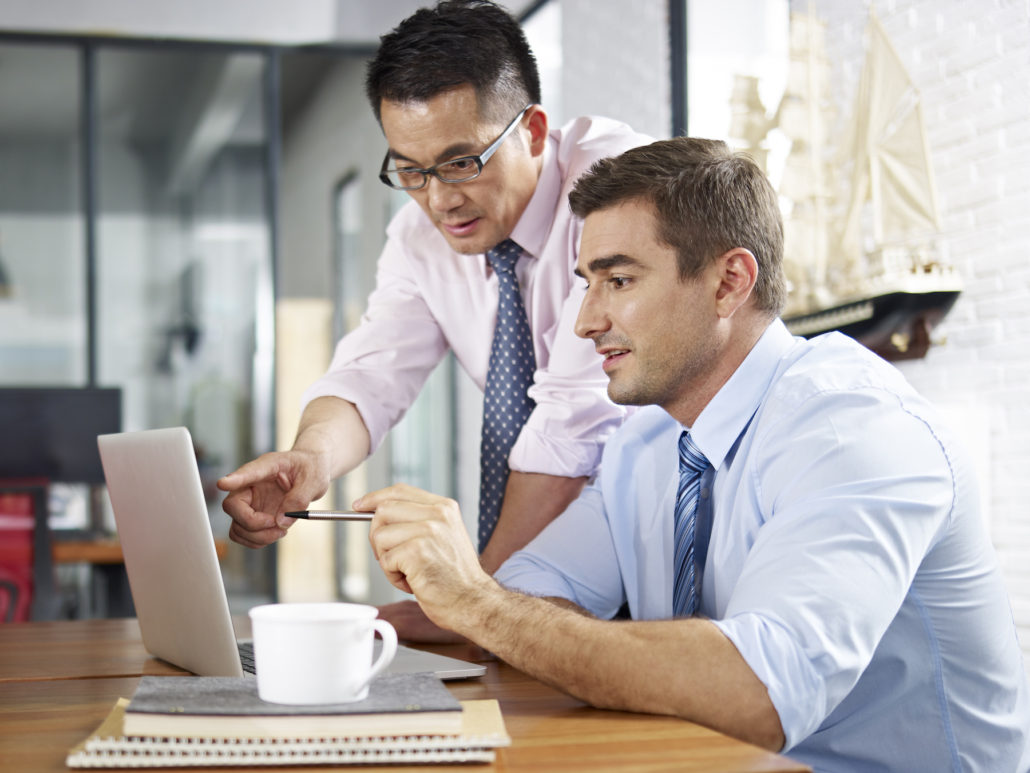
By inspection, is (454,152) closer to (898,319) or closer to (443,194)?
(443,194)

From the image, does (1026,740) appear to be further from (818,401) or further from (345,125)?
(345,125)

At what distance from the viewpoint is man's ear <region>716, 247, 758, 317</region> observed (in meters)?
1.38

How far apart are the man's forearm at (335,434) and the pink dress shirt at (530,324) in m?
0.02

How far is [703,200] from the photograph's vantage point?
4.56ft

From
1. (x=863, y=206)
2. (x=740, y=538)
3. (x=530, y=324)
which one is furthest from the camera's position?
(x=863, y=206)

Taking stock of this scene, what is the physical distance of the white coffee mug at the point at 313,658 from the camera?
799 millimetres

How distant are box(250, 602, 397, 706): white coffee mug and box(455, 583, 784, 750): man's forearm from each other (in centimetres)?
18

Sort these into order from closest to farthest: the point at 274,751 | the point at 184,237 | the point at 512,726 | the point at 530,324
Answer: the point at 274,751 < the point at 512,726 < the point at 530,324 < the point at 184,237

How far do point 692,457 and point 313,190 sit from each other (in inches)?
231

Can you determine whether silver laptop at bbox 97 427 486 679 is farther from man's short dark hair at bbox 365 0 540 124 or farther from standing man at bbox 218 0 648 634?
man's short dark hair at bbox 365 0 540 124

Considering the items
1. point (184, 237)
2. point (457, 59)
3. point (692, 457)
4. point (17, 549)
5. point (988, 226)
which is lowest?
point (17, 549)

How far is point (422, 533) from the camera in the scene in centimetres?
102

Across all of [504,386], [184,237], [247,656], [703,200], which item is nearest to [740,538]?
[703,200]

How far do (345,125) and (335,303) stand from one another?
108 cm
